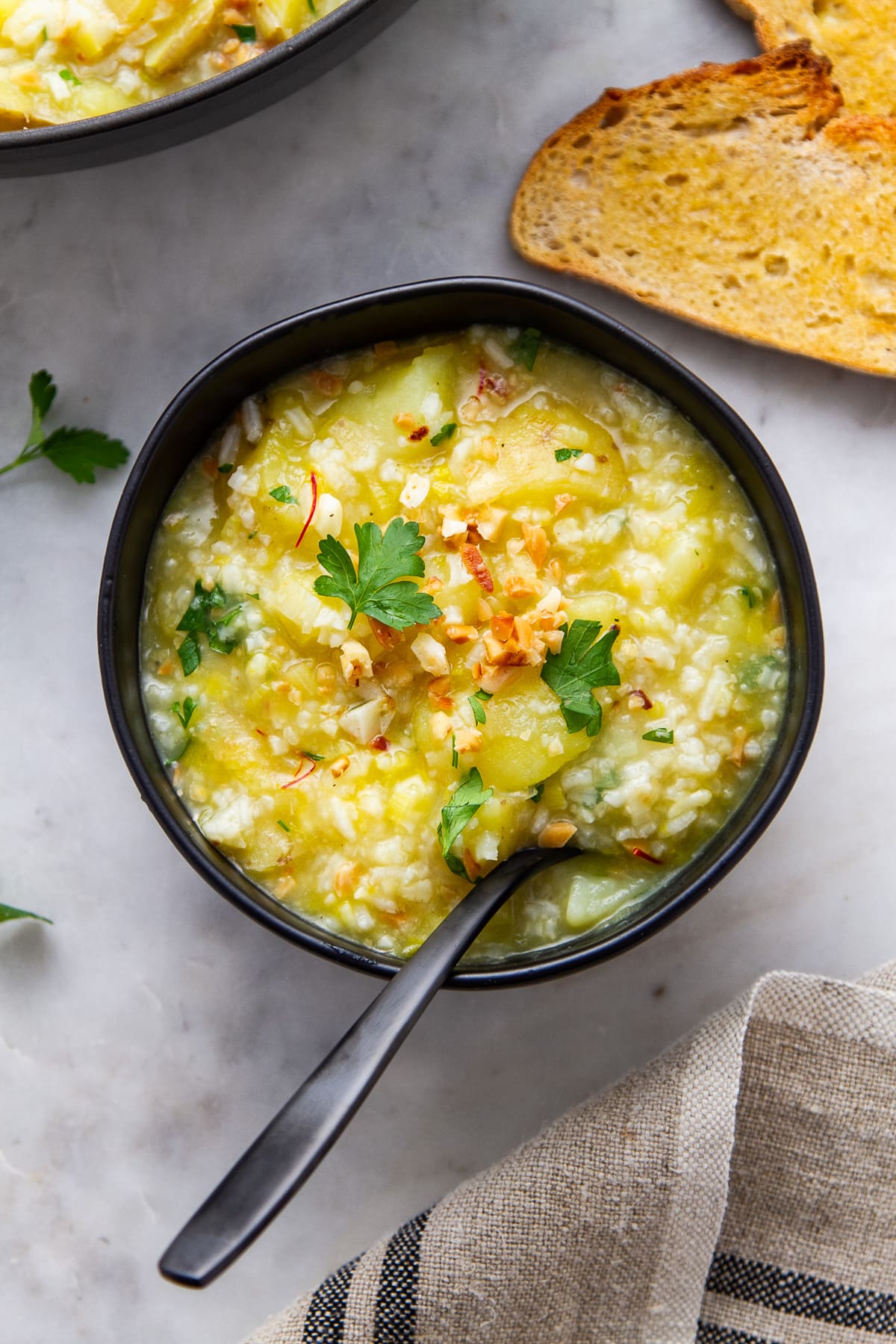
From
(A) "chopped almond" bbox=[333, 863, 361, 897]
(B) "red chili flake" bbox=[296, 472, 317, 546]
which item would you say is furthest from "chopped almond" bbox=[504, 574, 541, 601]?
(A) "chopped almond" bbox=[333, 863, 361, 897]

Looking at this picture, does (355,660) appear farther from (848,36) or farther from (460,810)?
(848,36)

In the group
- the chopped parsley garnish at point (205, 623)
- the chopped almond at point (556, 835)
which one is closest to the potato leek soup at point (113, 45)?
the chopped parsley garnish at point (205, 623)

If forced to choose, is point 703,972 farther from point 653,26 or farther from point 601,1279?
point 653,26

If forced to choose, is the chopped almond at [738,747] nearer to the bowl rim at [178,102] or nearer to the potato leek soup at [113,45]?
the bowl rim at [178,102]

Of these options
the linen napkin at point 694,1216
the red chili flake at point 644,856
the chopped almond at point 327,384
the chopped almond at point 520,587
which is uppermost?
the chopped almond at point 327,384

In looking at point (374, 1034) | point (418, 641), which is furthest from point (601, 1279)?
point (418, 641)

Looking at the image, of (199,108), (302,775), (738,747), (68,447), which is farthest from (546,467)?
(68,447)
